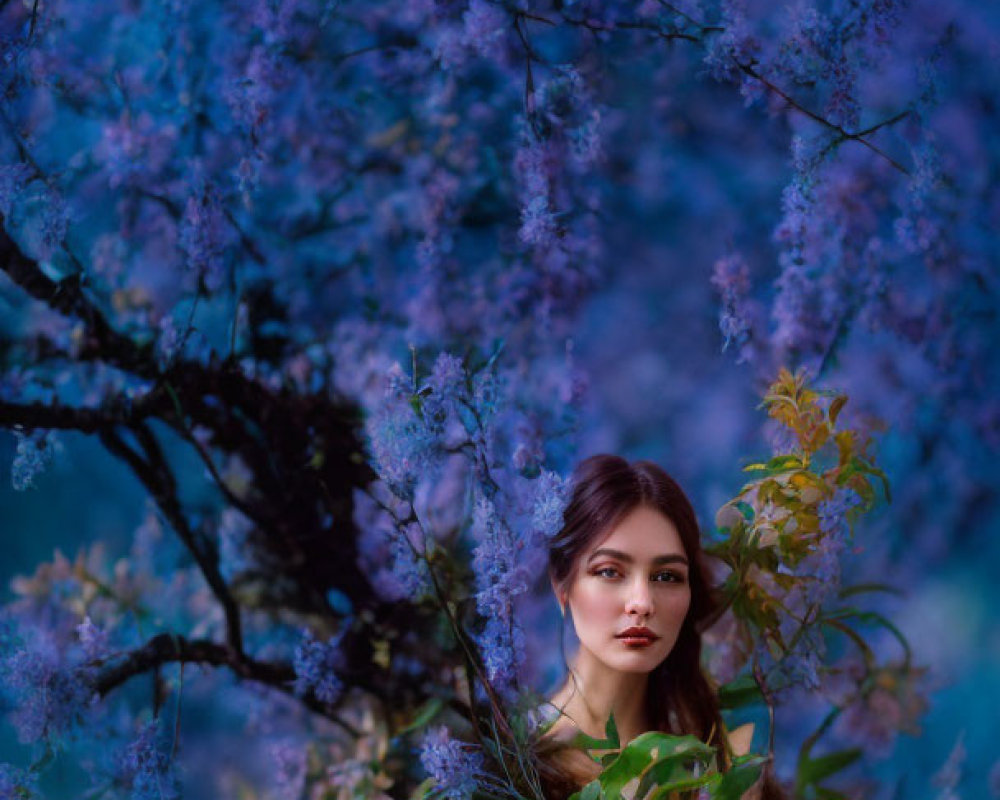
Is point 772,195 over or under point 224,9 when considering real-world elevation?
under

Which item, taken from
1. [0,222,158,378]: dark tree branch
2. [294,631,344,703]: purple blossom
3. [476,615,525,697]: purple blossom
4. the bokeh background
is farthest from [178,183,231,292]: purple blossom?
[476,615,525,697]: purple blossom

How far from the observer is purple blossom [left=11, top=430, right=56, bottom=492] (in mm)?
1631

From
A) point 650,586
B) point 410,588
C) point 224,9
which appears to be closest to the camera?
point 650,586

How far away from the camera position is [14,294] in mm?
1659

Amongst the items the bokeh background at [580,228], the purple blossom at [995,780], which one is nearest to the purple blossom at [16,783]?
the bokeh background at [580,228]

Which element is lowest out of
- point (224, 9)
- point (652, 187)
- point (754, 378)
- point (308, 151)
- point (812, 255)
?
point (754, 378)

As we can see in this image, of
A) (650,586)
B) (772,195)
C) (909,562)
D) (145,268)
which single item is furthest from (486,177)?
(909,562)

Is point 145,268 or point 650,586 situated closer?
point 650,586

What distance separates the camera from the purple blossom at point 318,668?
5.52 feet

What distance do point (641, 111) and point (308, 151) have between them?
0.55 meters

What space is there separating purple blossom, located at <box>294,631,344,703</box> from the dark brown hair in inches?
15.0

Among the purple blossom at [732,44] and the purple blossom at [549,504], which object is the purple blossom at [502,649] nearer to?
the purple blossom at [549,504]

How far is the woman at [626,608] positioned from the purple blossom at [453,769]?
0.11 metres

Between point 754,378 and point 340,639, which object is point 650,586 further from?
point 340,639
